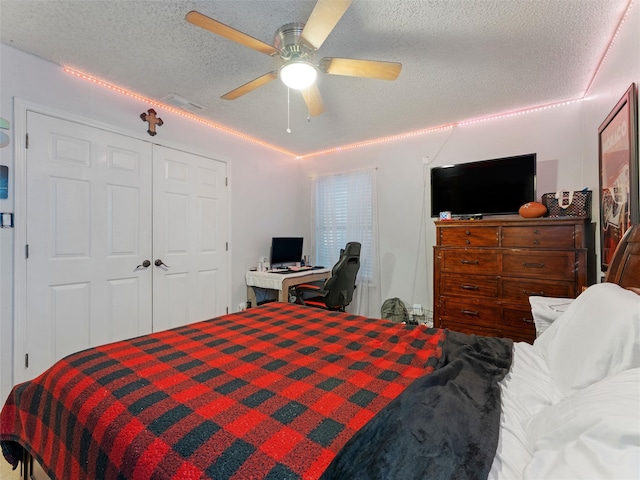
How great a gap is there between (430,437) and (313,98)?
85.5 inches

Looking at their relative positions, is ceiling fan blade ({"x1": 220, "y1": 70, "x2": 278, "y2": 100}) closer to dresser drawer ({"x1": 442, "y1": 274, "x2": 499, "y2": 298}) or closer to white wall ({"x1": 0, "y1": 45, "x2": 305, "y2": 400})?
white wall ({"x1": 0, "y1": 45, "x2": 305, "y2": 400})

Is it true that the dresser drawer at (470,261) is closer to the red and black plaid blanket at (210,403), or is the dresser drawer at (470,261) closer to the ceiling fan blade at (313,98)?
the red and black plaid blanket at (210,403)

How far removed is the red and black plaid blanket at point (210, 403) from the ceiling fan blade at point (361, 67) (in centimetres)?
162

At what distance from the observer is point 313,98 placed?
2139 millimetres

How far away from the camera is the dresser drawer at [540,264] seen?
2.23 m

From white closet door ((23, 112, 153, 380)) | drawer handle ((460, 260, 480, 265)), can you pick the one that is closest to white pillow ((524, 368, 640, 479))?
drawer handle ((460, 260, 480, 265))

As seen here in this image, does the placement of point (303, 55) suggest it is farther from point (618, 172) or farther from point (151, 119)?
point (618, 172)

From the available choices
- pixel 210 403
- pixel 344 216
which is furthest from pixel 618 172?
pixel 344 216

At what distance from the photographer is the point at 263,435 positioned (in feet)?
2.57

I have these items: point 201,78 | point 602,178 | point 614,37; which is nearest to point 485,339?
point 602,178

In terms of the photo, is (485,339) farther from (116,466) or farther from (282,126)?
(282,126)

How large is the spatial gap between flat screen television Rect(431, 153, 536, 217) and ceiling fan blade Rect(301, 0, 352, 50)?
2.12 meters

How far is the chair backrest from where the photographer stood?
3162 mm

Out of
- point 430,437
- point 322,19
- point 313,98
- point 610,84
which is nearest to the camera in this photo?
point 430,437
